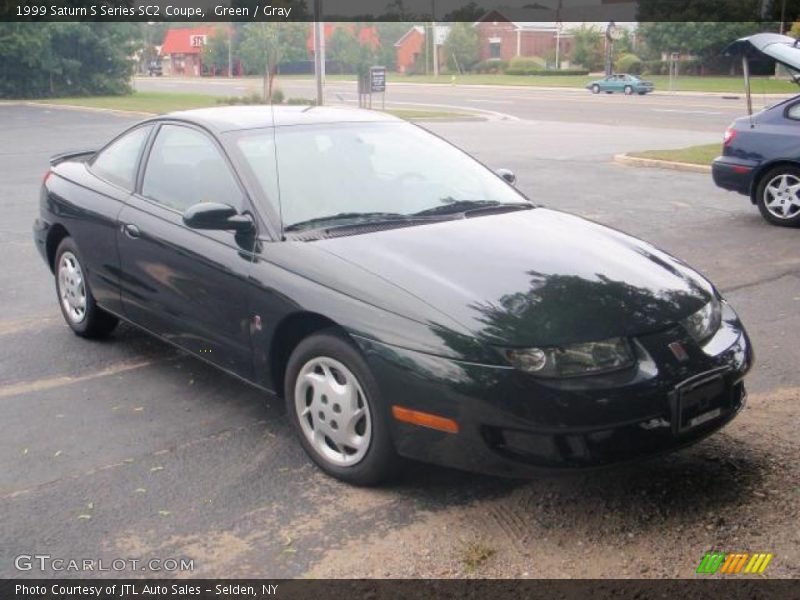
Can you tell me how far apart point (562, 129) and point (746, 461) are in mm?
21231

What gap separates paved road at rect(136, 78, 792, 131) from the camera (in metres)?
26.0

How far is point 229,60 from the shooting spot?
16312 millimetres

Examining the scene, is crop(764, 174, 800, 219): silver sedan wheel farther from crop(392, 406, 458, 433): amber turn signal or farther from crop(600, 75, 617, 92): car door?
crop(600, 75, 617, 92): car door

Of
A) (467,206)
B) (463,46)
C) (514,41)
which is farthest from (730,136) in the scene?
(514,41)

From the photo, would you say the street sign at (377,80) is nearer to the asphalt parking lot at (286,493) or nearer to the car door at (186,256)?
the asphalt parking lot at (286,493)

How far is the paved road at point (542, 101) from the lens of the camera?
26047 millimetres

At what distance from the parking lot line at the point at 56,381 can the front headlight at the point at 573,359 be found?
9.53 feet

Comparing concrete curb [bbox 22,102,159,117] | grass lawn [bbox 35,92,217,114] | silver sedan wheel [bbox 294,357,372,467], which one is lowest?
silver sedan wheel [bbox 294,357,372,467]

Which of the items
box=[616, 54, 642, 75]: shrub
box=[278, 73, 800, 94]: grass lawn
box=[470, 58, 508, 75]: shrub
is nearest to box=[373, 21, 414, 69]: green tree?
box=[278, 73, 800, 94]: grass lawn

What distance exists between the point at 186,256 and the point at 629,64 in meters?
53.0

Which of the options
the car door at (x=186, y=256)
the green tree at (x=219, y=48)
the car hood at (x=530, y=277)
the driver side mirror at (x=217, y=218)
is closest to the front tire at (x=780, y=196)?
the car hood at (x=530, y=277)

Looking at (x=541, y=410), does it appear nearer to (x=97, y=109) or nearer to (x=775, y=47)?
(x=775, y=47)

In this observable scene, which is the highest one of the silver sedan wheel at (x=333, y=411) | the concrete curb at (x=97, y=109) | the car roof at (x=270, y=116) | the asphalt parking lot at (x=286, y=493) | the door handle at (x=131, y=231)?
the car roof at (x=270, y=116)

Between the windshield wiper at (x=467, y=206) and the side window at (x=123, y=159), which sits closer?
the windshield wiper at (x=467, y=206)
